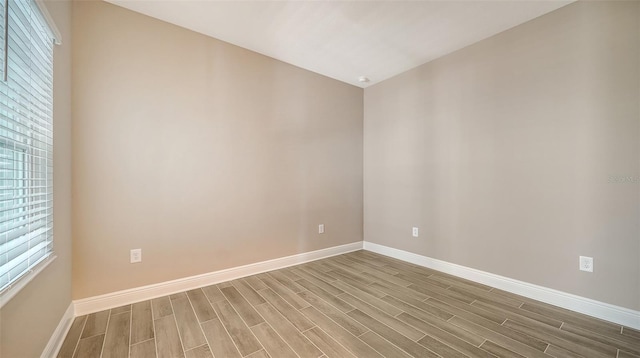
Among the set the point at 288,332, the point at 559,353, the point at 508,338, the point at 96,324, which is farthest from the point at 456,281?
the point at 96,324

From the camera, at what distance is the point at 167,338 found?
174 cm

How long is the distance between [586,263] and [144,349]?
3.30 metres

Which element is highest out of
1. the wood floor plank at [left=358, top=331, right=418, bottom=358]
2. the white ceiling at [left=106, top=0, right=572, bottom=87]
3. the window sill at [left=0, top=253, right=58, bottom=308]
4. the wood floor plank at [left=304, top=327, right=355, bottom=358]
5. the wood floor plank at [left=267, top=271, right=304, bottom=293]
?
the white ceiling at [left=106, top=0, right=572, bottom=87]

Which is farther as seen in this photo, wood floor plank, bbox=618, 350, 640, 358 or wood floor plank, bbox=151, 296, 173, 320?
wood floor plank, bbox=151, 296, 173, 320

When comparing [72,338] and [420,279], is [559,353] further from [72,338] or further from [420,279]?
[72,338]

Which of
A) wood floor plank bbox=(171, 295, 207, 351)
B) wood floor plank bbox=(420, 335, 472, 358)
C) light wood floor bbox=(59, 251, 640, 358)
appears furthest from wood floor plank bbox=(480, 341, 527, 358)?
wood floor plank bbox=(171, 295, 207, 351)

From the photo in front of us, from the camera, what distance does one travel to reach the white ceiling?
216cm

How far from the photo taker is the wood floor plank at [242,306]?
1960 mm

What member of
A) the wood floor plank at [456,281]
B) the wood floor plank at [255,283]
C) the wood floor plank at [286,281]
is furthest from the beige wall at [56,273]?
the wood floor plank at [456,281]

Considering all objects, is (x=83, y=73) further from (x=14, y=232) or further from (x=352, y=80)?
(x=352, y=80)

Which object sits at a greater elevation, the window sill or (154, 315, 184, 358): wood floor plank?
the window sill

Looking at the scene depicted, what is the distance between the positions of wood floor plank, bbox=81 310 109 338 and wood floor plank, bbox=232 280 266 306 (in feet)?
3.29

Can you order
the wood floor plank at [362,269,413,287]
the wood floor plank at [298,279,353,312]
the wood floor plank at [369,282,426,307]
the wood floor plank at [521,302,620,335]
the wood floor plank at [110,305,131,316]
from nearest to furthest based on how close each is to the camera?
the wood floor plank at [521,302,620,335], the wood floor plank at [110,305,131,316], the wood floor plank at [298,279,353,312], the wood floor plank at [369,282,426,307], the wood floor plank at [362,269,413,287]

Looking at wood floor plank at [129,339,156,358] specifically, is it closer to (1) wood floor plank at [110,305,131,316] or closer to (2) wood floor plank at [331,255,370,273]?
(1) wood floor plank at [110,305,131,316]
